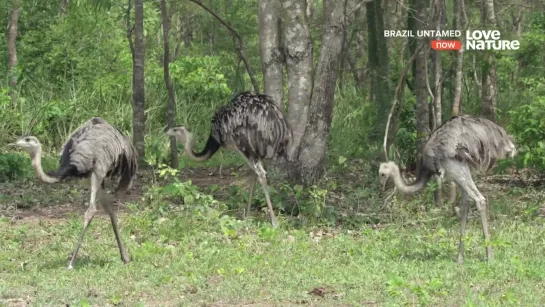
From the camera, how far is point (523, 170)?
13625 millimetres

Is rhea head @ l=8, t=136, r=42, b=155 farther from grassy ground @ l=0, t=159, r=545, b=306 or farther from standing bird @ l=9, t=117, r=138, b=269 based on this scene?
grassy ground @ l=0, t=159, r=545, b=306

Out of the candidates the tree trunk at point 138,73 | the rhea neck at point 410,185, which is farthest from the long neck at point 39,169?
the tree trunk at point 138,73

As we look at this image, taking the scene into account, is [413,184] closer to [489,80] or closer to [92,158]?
[92,158]

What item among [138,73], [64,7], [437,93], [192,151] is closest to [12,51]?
[64,7]

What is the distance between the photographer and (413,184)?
8781 millimetres

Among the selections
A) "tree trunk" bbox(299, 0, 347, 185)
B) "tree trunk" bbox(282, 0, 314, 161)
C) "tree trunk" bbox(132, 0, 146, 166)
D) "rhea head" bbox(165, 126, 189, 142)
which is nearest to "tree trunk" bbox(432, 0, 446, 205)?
"tree trunk" bbox(299, 0, 347, 185)

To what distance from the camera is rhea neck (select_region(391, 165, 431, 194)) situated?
28.6 ft

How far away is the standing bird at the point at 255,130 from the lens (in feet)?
34.7

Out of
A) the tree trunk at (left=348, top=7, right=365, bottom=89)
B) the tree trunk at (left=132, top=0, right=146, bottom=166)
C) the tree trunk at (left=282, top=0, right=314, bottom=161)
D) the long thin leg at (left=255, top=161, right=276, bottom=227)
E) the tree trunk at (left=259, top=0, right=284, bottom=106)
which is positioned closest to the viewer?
the long thin leg at (left=255, top=161, right=276, bottom=227)

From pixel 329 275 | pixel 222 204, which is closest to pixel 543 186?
pixel 222 204

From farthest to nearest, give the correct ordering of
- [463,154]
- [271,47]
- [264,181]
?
1. [271,47]
2. [264,181]
3. [463,154]

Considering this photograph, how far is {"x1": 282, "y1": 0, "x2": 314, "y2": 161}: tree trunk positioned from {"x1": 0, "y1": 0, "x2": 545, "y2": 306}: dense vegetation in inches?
5.5

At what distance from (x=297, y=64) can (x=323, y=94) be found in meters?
0.64

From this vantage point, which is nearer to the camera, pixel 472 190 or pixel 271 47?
pixel 472 190
